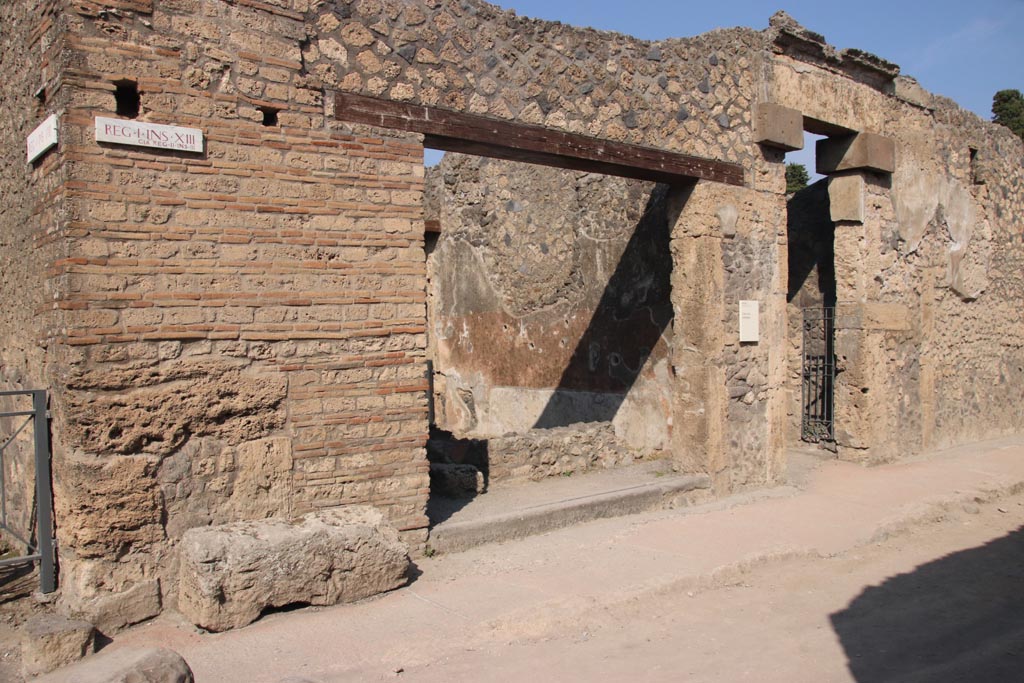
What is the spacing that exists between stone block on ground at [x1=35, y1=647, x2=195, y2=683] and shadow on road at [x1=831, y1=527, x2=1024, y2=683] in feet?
9.33

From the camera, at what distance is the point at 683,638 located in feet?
13.1

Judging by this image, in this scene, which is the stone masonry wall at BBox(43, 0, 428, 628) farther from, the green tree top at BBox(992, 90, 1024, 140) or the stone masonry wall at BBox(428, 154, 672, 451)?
the green tree top at BBox(992, 90, 1024, 140)

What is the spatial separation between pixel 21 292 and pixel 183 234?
4.31 ft

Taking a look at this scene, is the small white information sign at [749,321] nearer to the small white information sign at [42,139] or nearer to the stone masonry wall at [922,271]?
the stone masonry wall at [922,271]

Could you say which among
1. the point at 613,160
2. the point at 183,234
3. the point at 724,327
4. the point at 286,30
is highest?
the point at 286,30

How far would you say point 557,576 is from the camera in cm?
479

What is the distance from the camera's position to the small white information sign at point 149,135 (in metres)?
3.98

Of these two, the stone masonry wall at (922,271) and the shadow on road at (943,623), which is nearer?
the shadow on road at (943,623)

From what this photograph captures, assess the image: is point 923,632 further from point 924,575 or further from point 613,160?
point 613,160

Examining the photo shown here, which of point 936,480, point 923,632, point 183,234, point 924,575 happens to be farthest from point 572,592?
point 936,480

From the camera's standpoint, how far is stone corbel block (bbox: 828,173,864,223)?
8219 mm

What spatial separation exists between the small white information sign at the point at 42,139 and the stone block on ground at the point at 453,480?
339 centimetres

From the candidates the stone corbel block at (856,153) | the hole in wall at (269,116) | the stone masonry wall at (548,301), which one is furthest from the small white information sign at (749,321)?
the hole in wall at (269,116)

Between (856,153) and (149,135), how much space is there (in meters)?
6.75
